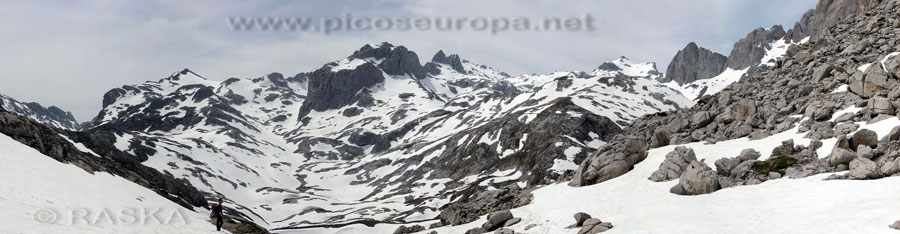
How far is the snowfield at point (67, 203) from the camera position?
Answer: 26.9 m

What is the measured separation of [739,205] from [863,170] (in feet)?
20.9

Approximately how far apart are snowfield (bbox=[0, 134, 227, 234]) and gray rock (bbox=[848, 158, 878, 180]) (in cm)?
4081

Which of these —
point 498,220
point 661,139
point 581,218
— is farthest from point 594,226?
point 661,139

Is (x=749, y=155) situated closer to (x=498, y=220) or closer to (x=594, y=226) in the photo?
(x=594, y=226)

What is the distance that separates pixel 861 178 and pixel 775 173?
6.32 m

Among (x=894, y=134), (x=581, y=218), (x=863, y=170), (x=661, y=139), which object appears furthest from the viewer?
(x=661, y=139)

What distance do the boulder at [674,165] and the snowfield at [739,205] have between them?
2.94 ft

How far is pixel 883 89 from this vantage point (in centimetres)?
3962

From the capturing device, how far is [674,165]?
42344 millimetres

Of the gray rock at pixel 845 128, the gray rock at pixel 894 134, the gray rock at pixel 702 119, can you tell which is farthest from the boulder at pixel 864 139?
the gray rock at pixel 702 119

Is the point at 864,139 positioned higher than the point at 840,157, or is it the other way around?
the point at 864,139

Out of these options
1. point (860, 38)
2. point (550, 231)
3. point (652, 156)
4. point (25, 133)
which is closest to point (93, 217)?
point (550, 231)

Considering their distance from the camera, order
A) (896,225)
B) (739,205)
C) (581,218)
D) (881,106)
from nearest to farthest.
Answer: (896,225) → (739,205) → (581,218) → (881,106)

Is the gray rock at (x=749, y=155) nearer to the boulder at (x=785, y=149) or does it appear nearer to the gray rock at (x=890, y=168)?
the boulder at (x=785, y=149)
